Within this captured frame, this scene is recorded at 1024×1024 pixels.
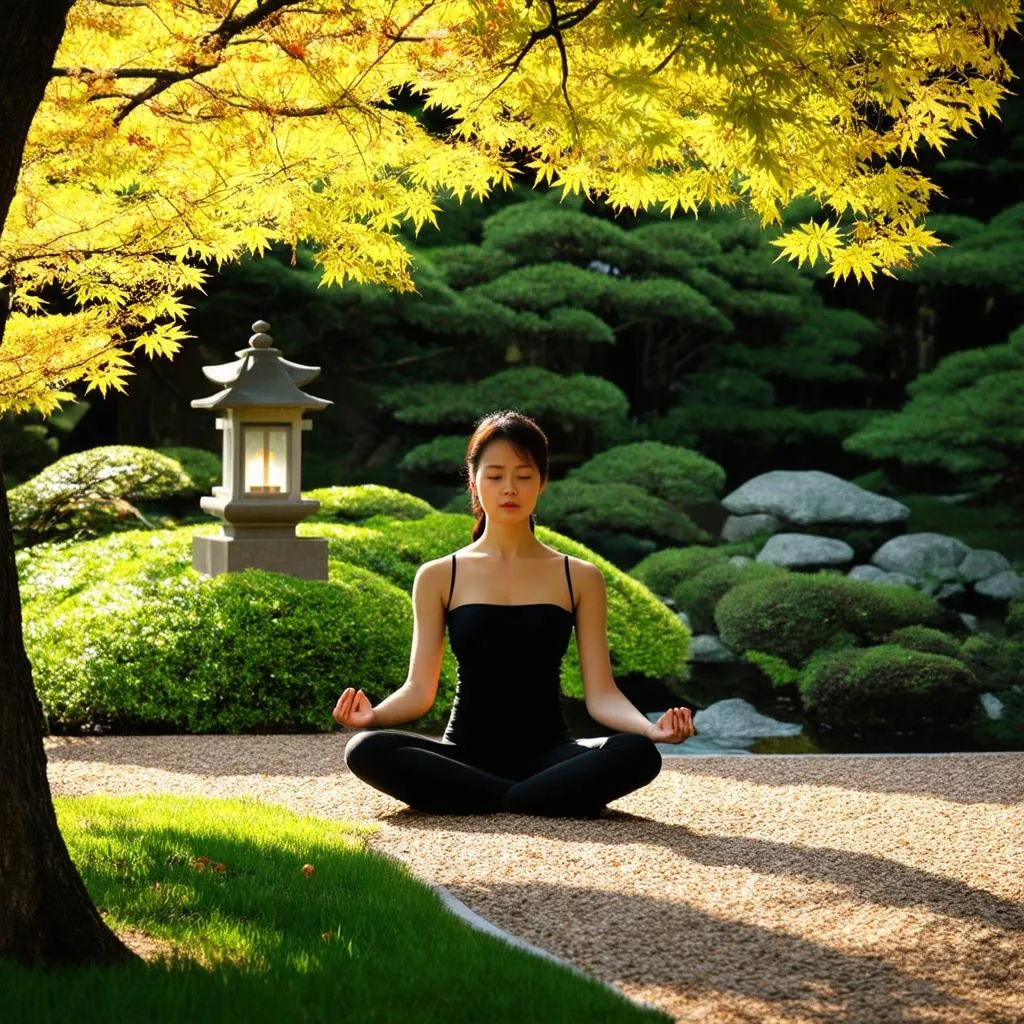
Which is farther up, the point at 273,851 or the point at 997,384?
the point at 997,384

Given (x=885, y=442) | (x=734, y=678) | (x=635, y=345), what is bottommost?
(x=734, y=678)

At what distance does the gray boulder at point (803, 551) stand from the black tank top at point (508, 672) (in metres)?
9.73

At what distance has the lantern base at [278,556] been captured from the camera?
8.33 metres

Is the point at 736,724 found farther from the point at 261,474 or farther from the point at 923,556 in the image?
the point at 923,556

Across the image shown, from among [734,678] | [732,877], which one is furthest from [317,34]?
[734,678]

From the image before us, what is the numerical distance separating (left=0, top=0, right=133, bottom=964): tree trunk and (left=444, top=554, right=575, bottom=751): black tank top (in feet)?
5.96

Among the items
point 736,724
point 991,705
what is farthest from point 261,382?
point 991,705

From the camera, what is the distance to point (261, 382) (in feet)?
28.0

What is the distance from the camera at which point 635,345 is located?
18.5 metres

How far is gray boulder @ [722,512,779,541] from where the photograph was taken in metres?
15.5

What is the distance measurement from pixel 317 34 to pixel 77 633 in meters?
3.71

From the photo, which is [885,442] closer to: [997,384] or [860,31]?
[997,384]

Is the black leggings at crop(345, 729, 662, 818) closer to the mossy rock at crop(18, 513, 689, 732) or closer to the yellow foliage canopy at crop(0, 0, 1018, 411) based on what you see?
the yellow foliage canopy at crop(0, 0, 1018, 411)

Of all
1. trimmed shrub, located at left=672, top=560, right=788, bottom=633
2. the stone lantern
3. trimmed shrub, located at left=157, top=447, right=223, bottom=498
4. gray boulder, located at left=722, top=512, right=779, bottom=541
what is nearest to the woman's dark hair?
the stone lantern
